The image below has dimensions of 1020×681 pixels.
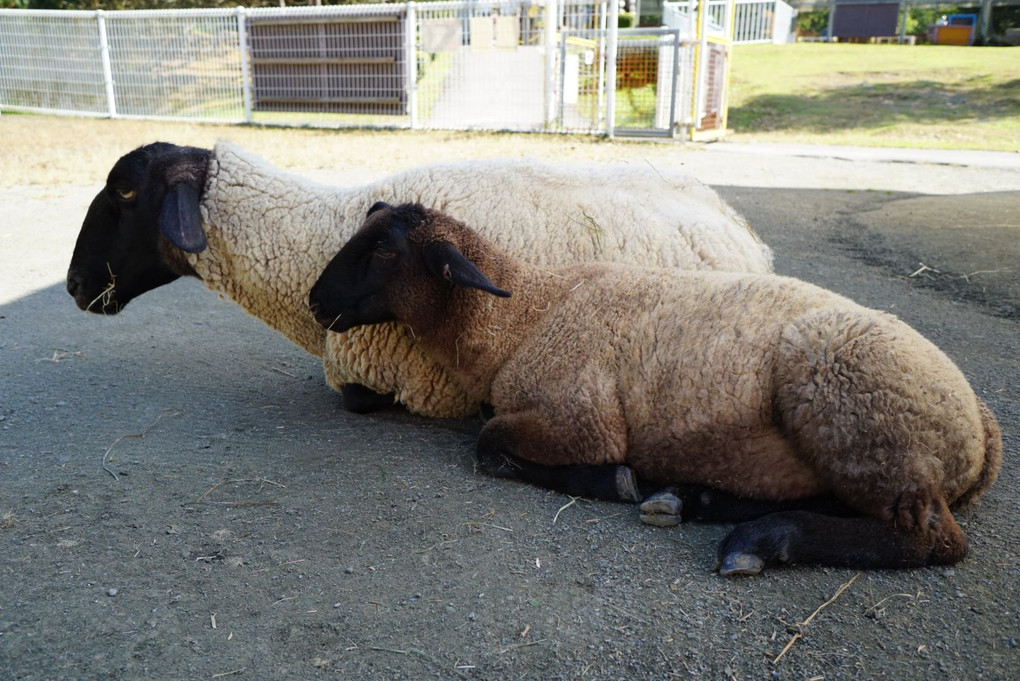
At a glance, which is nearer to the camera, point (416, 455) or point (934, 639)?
point (934, 639)

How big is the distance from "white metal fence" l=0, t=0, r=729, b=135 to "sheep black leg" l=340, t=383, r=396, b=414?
13.6m

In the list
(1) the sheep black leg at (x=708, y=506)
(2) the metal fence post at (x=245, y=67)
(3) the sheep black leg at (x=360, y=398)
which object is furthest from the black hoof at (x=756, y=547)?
(2) the metal fence post at (x=245, y=67)

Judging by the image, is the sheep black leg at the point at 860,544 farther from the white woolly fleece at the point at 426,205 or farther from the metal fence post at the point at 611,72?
the metal fence post at the point at 611,72

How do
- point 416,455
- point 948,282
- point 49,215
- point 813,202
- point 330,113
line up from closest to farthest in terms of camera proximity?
point 416,455 → point 948,282 → point 49,215 → point 813,202 → point 330,113

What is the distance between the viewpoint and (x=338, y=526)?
3555 mm

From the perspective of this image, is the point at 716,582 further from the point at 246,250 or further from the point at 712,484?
the point at 246,250

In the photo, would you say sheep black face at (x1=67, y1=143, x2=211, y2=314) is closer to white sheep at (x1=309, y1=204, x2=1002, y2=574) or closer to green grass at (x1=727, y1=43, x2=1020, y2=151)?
white sheep at (x1=309, y1=204, x2=1002, y2=574)

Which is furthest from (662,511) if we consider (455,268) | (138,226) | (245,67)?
(245,67)

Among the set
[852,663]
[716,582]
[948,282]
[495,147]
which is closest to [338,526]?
[716,582]

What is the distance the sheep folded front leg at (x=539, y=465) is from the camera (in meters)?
3.80

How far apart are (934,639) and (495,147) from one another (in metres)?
13.4

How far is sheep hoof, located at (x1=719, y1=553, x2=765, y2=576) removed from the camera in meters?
3.15

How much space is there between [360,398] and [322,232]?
102cm

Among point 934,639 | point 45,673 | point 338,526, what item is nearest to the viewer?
point 45,673
